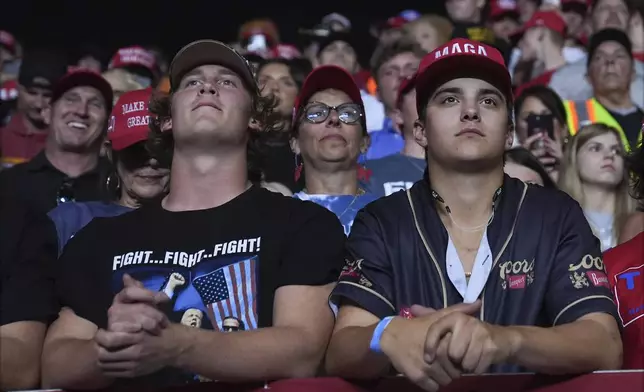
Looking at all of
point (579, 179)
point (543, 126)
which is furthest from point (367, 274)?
point (543, 126)

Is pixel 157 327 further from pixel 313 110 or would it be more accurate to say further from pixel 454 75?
pixel 313 110

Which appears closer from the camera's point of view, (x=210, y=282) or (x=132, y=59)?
(x=210, y=282)

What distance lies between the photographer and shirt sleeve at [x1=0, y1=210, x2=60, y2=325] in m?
3.68

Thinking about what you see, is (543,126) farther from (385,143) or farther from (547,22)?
(547,22)

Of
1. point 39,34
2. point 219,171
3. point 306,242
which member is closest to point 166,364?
point 306,242

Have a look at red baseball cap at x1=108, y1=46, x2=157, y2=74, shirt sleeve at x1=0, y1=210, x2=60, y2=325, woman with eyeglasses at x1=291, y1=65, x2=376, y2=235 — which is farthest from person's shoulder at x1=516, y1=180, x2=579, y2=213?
red baseball cap at x1=108, y1=46, x2=157, y2=74

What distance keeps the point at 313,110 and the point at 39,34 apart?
299 inches

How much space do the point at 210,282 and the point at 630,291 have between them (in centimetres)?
157

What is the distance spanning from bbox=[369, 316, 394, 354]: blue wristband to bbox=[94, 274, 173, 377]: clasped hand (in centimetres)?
58

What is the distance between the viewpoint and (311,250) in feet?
12.2

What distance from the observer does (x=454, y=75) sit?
3.91 meters

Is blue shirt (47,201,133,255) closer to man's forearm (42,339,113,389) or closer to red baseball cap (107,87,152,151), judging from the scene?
red baseball cap (107,87,152,151)

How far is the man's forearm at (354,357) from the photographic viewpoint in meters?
3.18

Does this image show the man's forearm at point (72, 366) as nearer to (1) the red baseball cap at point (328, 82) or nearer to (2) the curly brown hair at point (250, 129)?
(2) the curly brown hair at point (250, 129)
